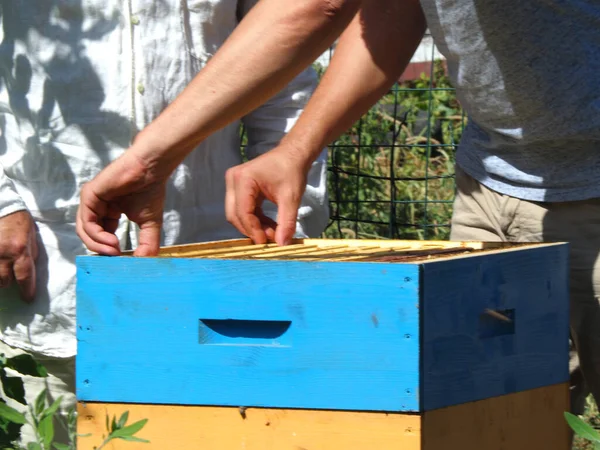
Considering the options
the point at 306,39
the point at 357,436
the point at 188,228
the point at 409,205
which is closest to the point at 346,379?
the point at 357,436

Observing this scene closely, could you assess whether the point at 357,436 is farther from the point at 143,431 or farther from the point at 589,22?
the point at 589,22

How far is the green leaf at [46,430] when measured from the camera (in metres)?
1.30

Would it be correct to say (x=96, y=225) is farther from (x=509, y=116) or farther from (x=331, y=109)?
(x=509, y=116)

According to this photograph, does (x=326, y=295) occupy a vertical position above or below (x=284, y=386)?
above

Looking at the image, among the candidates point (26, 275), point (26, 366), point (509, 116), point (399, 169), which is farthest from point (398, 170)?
point (26, 366)

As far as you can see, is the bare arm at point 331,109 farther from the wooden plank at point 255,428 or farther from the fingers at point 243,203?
the wooden plank at point 255,428

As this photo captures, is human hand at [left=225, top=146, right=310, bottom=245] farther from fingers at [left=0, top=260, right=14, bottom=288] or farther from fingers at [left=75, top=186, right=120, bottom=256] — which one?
fingers at [left=0, top=260, right=14, bottom=288]

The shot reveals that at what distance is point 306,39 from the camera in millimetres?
1887

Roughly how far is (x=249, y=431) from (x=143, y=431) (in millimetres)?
192

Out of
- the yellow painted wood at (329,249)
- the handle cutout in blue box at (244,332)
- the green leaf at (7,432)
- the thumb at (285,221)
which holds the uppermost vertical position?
the thumb at (285,221)

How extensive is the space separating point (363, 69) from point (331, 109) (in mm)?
127

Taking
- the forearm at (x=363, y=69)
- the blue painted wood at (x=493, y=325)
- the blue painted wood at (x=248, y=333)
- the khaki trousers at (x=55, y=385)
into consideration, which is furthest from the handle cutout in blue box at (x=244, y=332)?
the khaki trousers at (x=55, y=385)

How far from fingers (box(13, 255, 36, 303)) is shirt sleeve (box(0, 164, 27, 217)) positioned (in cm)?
12

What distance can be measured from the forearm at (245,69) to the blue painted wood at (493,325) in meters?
0.56
